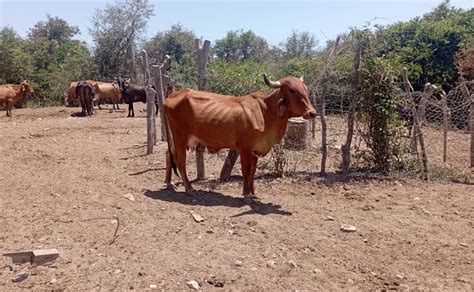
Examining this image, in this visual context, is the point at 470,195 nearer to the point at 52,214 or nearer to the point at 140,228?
the point at 140,228

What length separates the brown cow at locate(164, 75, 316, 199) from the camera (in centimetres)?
664

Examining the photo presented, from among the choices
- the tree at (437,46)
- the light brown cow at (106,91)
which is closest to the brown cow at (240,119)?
the tree at (437,46)

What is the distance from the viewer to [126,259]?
4.66m

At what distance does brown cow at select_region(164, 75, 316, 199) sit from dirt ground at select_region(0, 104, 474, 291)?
739 millimetres

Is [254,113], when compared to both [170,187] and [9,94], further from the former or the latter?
[9,94]

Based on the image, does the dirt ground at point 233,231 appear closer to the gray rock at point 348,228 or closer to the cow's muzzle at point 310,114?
the gray rock at point 348,228

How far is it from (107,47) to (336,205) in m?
Answer: 27.9

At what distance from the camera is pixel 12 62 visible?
2716 cm

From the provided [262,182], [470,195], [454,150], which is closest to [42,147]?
[262,182]

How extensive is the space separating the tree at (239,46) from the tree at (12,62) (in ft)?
69.7

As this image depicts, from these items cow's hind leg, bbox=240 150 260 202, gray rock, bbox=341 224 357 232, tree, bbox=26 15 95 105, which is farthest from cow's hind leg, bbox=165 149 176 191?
tree, bbox=26 15 95 105

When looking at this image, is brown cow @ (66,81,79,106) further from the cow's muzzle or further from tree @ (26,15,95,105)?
the cow's muzzle

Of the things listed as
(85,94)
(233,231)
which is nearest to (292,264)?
(233,231)

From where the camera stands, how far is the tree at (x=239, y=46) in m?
46.2
